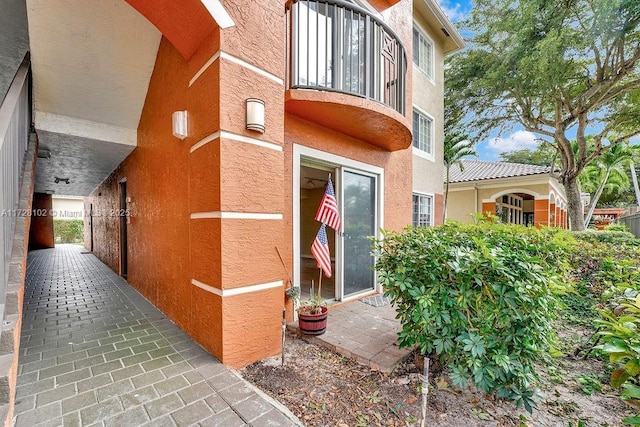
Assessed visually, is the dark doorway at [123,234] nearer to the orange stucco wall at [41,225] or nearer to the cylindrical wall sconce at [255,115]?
the cylindrical wall sconce at [255,115]

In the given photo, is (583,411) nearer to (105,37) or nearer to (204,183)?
(204,183)

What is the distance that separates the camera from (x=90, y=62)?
4.17 meters

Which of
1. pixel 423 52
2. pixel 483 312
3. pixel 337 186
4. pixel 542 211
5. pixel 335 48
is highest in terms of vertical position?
pixel 423 52

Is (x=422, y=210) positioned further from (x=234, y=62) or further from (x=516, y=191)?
(x=516, y=191)

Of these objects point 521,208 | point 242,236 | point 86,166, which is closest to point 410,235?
point 242,236

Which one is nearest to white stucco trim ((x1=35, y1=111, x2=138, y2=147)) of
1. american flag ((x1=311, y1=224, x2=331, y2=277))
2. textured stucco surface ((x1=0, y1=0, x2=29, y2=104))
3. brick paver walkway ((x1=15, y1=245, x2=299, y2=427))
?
textured stucco surface ((x1=0, y1=0, x2=29, y2=104))

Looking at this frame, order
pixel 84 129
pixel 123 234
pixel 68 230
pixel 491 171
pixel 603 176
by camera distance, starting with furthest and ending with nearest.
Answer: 1. pixel 603 176
2. pixel 68 230
3. pixel 491 171
4. pixel 123 234
5. pixel 84 129

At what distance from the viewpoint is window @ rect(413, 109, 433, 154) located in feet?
28.9

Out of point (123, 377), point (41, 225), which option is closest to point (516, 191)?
point (123, 377)

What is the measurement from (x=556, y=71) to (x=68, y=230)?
2710 centimetres

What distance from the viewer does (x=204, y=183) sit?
313 cm

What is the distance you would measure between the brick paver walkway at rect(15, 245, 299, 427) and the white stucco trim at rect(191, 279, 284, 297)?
73 centimetres

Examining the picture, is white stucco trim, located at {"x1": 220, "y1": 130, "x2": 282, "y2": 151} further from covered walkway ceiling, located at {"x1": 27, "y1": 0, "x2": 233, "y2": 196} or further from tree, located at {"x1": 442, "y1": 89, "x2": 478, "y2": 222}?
tree, located at {"x1": 442, "y1": 89, "x2": 478, "y2": 222}

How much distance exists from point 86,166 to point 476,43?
48.1ft
